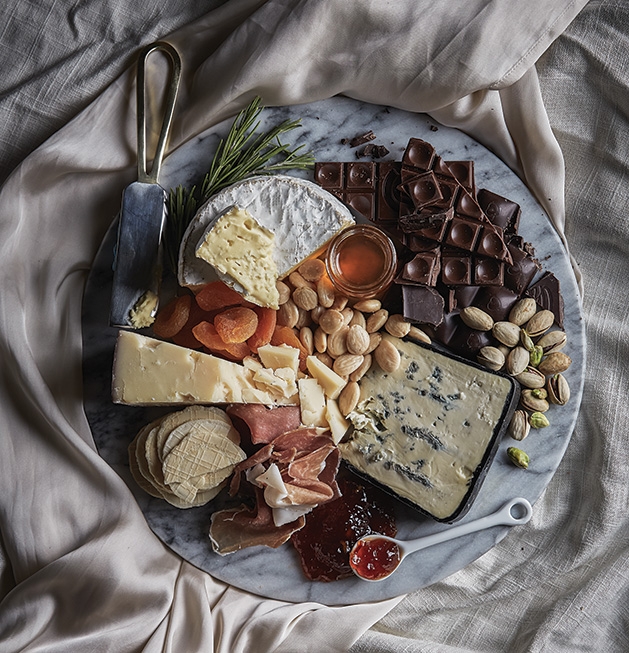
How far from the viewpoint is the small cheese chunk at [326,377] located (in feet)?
7.63

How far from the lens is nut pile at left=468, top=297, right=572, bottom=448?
7.77 ft

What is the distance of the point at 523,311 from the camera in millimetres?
2383

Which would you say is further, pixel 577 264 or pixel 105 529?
pixel 577 264

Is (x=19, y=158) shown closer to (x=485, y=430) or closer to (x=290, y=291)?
(x=290, y=291)

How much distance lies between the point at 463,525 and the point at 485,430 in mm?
384

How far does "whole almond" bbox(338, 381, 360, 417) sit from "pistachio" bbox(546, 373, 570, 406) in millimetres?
699

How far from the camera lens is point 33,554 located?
2.39m

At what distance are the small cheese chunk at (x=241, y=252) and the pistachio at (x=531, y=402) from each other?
977mm

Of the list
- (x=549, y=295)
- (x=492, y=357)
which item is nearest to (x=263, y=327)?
(x=492, y=357)

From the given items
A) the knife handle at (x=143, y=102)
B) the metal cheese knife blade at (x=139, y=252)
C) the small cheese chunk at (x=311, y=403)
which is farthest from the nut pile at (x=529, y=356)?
the knife handle at (x=143, y=102)

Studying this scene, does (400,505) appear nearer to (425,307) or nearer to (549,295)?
(425,307)

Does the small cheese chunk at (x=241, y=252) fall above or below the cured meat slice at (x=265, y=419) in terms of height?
above

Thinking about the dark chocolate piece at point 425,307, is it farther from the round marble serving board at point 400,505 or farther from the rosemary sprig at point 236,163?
the rosemary sprig at point 236,163

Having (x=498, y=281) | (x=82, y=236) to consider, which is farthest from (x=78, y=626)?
(x=498, y=281)
